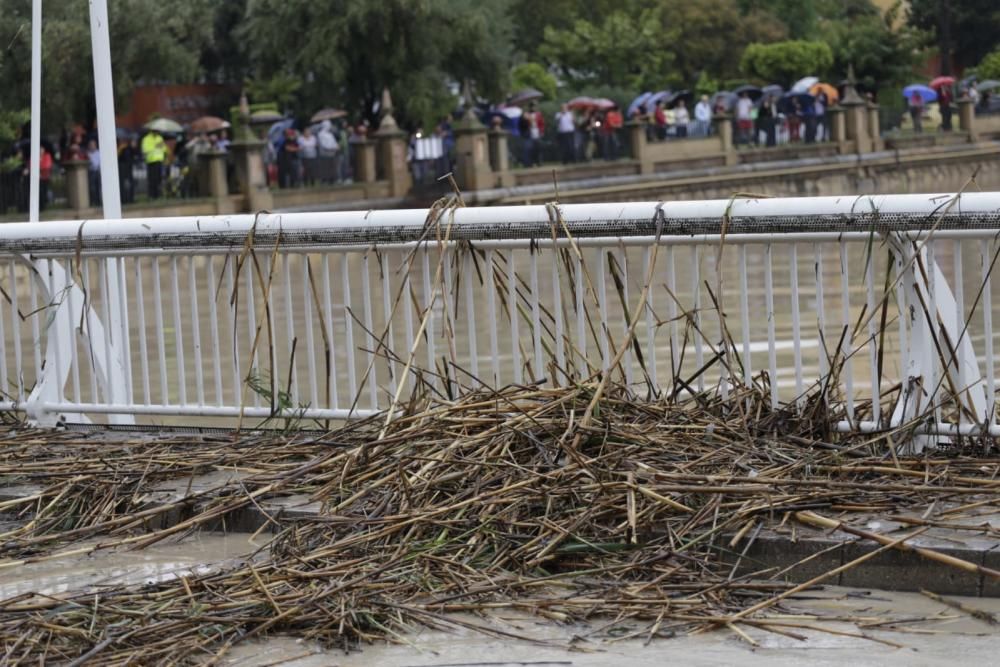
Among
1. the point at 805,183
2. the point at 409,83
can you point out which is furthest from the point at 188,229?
the point at 805,183

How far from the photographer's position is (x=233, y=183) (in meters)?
42.7

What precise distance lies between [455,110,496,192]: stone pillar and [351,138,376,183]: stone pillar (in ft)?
9.06

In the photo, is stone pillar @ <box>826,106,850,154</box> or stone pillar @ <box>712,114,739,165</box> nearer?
stone pillar @ <box>712,114,739,165</box>

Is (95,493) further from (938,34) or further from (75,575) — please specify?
(938,34)

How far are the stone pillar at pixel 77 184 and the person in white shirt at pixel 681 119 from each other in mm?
21490

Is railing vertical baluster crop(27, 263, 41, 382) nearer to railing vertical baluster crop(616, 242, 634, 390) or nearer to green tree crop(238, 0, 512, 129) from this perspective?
railing vertical baluster crop(616, 242, 634, 390)

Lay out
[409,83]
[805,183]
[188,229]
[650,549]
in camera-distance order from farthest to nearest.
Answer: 1. [805,183]
2. [409,83]
3. [188,229]
4. [650,549]

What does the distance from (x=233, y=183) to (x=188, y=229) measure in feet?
119

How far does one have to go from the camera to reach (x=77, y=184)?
37.4m

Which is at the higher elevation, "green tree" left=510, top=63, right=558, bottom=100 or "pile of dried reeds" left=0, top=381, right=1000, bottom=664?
"green tree" left=510, top=63, right=558, bottom=100

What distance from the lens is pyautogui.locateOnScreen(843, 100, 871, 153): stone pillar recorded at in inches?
2329

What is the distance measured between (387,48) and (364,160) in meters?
5.95

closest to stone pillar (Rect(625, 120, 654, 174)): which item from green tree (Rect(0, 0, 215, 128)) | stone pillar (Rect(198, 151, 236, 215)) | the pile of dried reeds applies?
green tree (Rect(0, 0, 215, 128))

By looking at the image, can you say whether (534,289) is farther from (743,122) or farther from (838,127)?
(838,127)
